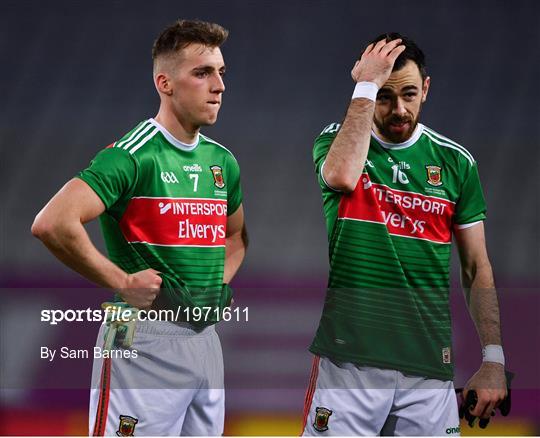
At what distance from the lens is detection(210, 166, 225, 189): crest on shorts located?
2385 mm

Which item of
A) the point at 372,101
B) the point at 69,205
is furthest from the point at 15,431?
the point at 372,101

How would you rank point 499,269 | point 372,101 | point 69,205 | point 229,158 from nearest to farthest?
point 69,205 → point 372,101 → point 229,158 → point 499,269

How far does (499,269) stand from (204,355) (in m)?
0.99

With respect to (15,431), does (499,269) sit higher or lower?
higher

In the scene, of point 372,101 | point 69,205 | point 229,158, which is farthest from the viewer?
point 229,158

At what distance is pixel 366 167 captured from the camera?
7.69 ft

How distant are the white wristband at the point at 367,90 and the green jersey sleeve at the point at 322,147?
5.6 inches

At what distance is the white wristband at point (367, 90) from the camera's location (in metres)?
2.29

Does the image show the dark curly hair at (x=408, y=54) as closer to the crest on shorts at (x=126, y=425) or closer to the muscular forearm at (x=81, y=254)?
the muscular forearm at (x=81, y=254)

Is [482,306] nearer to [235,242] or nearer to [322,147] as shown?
[322,147]

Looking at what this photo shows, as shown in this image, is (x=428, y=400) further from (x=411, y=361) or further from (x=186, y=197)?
(x=186, y=197)

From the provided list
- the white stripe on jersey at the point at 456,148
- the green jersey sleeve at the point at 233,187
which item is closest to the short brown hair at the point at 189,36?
the green jersey sleeve at the point at 233,187

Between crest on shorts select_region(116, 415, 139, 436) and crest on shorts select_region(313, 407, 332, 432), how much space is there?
0.51 meters

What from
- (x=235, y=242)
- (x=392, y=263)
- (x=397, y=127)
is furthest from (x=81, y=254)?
(x=397, y=127)
